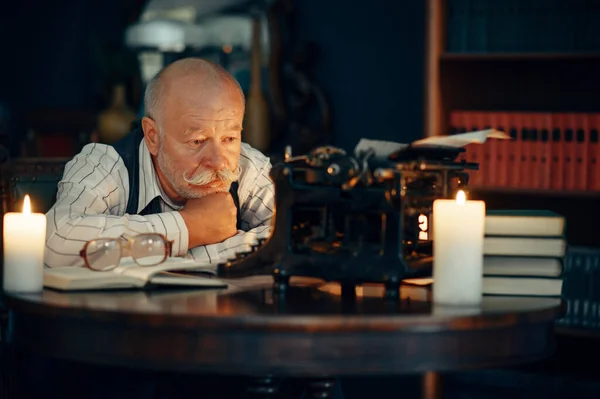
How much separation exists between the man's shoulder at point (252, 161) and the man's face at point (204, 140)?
159 mm

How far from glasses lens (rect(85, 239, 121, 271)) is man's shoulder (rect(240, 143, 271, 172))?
25.8 inches

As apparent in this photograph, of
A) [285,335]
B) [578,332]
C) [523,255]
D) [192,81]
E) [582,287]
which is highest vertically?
[192,81]

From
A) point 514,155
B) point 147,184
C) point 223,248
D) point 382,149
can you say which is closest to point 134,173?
point 147,184

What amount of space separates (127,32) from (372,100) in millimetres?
1256

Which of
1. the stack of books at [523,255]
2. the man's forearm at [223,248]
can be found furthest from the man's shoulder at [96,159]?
the stack of books at [523,255]

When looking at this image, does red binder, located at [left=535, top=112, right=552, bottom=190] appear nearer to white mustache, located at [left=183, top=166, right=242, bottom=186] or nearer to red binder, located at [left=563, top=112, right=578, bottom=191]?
red binder, located at [left=563, top=112, right=578, bottom=191]

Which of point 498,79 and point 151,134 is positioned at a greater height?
point 498,79

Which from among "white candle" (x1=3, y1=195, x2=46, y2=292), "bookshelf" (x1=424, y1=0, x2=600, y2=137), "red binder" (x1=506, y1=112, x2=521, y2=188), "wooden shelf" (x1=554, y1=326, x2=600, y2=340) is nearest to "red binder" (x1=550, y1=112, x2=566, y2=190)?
"red binder" (x1=506, y1=112, x2=521, y2=188)

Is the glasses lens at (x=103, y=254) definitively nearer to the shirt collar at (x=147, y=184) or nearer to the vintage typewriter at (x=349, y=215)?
the vintage typewriter at (x=349, y=215)

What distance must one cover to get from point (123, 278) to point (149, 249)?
119 millimetres

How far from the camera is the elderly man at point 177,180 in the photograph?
217 cm

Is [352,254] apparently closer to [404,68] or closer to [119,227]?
[119,227]

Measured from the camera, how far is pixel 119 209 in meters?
2.37

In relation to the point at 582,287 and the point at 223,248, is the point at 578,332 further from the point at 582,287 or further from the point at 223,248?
the point at 223,248
